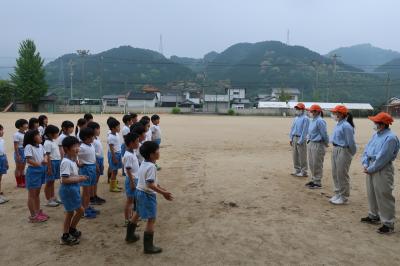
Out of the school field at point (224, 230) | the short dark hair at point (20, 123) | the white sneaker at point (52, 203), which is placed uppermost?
the short dark hair at point (20, 123)

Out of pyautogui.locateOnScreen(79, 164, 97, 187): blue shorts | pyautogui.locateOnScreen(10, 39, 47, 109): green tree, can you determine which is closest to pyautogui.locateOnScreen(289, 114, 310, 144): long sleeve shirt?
pyautogui.locateOnScreen(79, 164, 97, 187): blue shorts

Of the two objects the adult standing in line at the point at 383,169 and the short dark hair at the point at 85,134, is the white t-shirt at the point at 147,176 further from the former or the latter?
the adult standing in line at the point at 383,169

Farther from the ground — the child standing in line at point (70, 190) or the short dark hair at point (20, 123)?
the short dark hair at point (20, 123)

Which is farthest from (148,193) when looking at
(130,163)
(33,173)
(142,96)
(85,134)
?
(142,96)

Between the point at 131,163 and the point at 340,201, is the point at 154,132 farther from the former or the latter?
the point at 340,201

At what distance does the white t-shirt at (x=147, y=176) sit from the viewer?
465cm

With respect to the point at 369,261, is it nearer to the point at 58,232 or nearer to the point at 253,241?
the point at 253,241

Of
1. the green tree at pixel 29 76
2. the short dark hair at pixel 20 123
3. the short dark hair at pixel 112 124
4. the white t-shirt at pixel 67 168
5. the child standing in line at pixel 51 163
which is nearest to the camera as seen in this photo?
the white t-shirt at pixel 67 168

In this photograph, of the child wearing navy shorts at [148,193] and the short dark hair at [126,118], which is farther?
the short dark hair at [126,118]

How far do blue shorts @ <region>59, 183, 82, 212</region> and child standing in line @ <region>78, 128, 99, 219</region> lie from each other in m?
0.93

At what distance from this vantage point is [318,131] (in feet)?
28.2

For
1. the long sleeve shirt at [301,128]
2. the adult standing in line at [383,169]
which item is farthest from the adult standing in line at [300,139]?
the adult standing in line at [383,169]

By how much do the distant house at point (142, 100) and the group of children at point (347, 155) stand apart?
64975 millimetres

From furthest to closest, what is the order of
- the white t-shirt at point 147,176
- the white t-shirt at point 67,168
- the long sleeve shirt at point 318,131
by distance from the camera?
the long sleeve shirt at point 318,131 < the white t-shirt at point 67,168 < the white t-shirt at point 147,176
